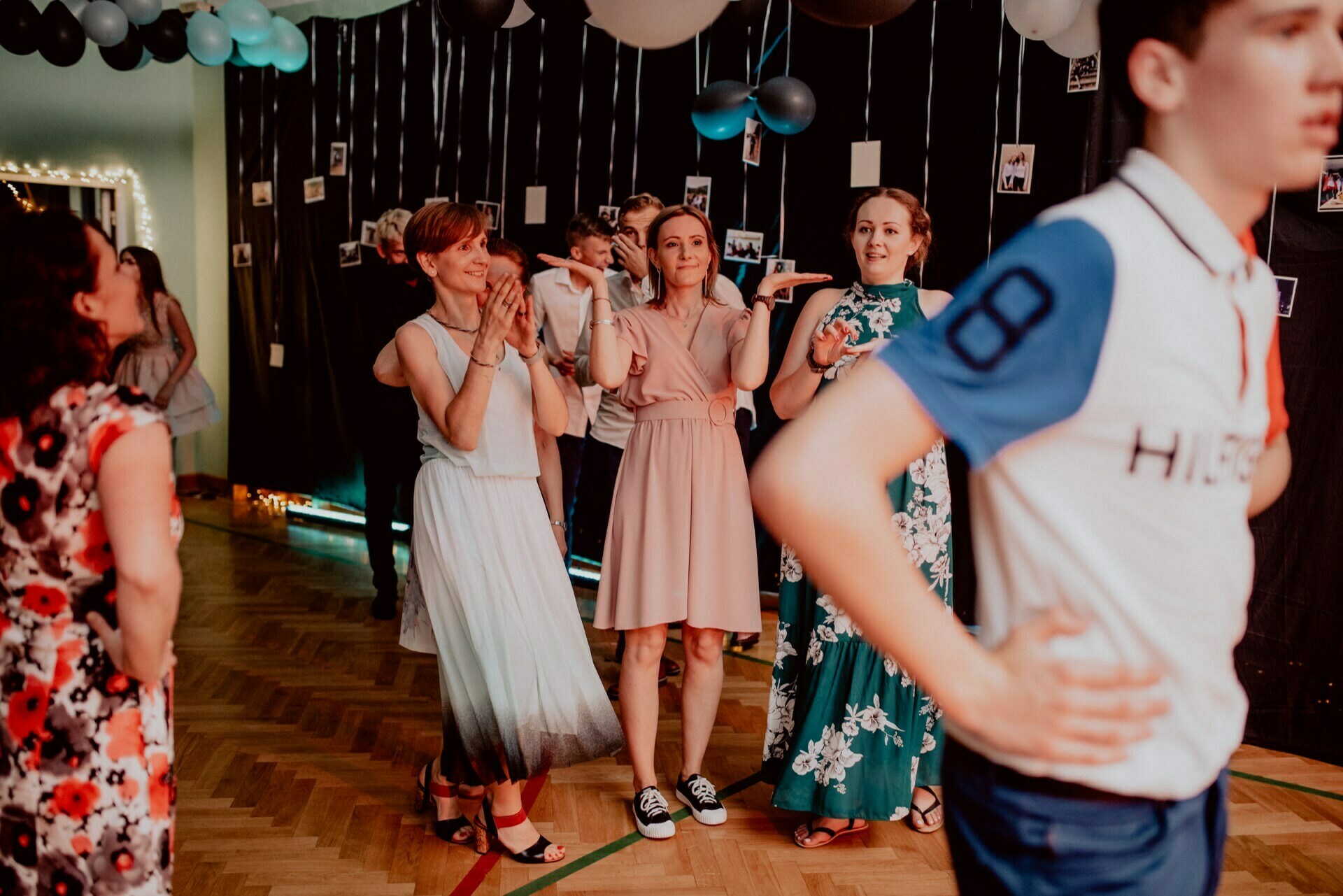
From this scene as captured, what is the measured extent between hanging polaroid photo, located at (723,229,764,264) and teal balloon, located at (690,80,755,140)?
75 cm

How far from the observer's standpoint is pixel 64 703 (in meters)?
1.47

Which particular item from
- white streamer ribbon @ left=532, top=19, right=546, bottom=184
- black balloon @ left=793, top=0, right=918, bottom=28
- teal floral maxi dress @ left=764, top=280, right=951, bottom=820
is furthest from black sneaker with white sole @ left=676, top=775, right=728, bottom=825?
white streamer ribbon @ left=532, top=19, right=546, bottom=184

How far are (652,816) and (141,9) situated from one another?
15.9 ft

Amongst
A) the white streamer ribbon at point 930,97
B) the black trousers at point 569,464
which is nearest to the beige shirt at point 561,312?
the black trousers at point 569,464

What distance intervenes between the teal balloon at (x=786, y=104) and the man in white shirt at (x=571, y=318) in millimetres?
784

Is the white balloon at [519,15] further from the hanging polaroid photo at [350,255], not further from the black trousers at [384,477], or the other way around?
the hanging polaroid photo at [350,255]

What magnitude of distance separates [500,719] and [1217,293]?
2033 millimetres

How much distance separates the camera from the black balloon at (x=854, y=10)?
2934mm

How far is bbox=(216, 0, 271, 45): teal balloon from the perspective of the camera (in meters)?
5.58

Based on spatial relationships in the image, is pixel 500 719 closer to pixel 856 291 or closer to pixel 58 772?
pixel 58 772

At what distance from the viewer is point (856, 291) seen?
9.14 ft

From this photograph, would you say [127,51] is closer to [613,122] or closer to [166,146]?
[166,146]

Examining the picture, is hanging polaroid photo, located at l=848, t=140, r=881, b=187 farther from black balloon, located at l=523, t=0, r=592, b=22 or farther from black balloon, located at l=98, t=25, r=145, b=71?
black balloon, located at l=98, t=25, r=145, b=71

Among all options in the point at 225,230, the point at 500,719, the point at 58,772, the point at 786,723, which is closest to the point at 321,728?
the point at 500,719
